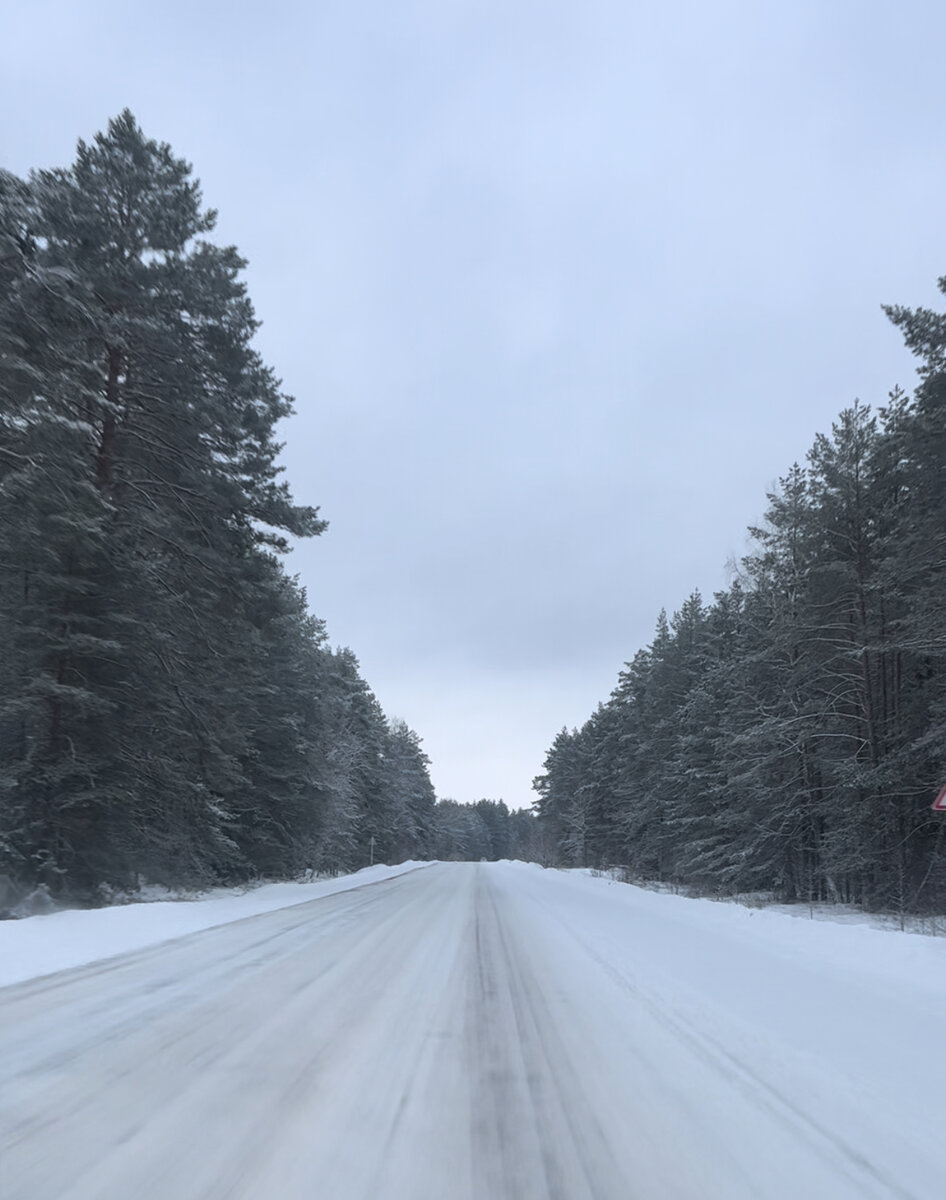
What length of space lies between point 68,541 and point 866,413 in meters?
18.4

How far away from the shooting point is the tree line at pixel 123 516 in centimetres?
1222

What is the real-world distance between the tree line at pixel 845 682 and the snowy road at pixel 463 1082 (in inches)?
418

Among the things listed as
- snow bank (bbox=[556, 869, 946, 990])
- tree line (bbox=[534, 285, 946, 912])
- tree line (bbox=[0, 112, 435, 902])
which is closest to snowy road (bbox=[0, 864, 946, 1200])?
snow bank (bbox=[556, 869, 946, 990])

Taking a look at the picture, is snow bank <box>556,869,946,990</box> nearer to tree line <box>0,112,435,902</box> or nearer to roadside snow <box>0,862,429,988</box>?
roadside snow <box>0,862,429,988</box>

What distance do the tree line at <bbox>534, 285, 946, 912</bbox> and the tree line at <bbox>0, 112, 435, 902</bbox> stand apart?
12723mm

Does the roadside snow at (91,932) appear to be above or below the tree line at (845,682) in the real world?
below

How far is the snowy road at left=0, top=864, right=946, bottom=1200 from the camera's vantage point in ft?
11.0

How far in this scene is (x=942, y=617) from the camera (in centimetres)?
1536

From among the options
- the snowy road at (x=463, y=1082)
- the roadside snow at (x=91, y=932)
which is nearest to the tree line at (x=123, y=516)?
the roadside snow at (x=91, y=932)

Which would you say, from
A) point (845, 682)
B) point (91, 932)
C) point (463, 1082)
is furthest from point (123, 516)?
point (845, 682)

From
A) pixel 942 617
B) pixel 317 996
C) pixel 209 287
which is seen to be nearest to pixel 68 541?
pixel 209 287

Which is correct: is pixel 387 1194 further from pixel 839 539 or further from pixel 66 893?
pixel 839 539

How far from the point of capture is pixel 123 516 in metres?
15.8

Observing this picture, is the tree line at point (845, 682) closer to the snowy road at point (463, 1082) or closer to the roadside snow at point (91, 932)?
the snowy road at point (463, 1082)
